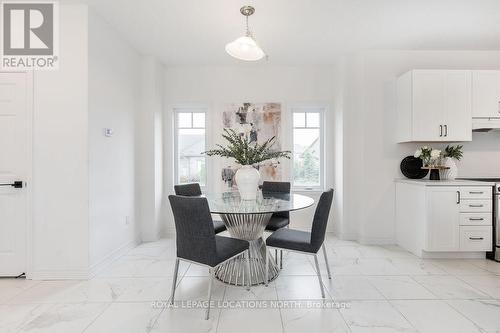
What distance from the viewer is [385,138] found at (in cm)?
371

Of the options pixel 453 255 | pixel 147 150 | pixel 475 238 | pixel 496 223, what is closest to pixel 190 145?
pixel 147 150

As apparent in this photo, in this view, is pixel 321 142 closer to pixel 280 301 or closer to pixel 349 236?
pixel 349 236

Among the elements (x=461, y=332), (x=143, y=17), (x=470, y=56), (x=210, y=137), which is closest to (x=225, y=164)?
(x=210, y=137)

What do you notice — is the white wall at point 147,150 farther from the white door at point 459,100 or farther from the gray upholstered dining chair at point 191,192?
the white door at point 459,100

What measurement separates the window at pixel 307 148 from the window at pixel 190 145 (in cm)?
153

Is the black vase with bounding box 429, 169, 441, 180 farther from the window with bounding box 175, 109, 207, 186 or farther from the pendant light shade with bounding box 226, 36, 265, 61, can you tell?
the window with bounding box 175, 109, 207, 186

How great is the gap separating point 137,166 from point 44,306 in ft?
6.62

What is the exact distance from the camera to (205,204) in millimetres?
1908

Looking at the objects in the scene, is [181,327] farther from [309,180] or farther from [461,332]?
[309,180]

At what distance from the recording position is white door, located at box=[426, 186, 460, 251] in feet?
10.1

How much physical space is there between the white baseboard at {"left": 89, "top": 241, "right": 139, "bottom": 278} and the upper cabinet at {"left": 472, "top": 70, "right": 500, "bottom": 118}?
15.6ft

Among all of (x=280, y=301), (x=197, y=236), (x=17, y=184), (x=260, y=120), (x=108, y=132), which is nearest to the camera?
(x=197, y=236)

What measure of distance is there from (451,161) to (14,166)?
510 cm

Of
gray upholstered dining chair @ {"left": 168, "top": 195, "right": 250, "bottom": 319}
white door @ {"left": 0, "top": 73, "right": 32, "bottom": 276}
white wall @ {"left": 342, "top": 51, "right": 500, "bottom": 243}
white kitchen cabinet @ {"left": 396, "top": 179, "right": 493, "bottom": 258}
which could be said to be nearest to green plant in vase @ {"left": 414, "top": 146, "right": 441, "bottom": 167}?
white wall @ {"left": 342, "top": 51, "right": 500, "bottom": 243}
